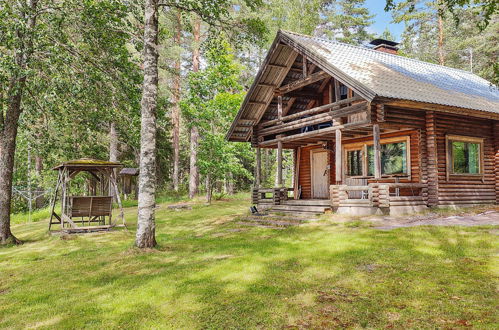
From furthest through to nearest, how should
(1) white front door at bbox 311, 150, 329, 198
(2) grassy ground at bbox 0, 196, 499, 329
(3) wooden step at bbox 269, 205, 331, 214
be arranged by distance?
(1) white front door at bbox 311, 150, 329, 198, (3) wooden step at bbox 269, 205, 331, 214, (2) grassy ground at bbox 0, 196, 499, 329

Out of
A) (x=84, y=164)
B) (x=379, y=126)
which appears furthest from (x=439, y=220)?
(x=84, y=164)

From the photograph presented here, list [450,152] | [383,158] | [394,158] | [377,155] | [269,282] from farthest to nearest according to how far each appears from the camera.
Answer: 1. [383,158]
2. [394,158]
3. [450,152]
4. [377,155]
5. [269,282]

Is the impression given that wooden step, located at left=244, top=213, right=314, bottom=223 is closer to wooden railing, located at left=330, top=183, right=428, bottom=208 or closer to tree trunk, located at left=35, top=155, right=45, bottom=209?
wooden railing, located at left=330, top=183, right=428, bottom=208

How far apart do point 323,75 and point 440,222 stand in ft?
22.0

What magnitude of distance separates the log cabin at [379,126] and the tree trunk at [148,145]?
6469mm

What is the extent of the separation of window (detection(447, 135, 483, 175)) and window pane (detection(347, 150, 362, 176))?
367cm

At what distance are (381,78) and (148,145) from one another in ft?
28.6

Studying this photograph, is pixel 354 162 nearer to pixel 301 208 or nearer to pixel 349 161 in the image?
pixel 349 161

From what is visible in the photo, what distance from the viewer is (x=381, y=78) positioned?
12.8 metres

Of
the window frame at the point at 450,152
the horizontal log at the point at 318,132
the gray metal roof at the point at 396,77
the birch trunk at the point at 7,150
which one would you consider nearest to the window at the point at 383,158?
the window frame at the point at 450,152

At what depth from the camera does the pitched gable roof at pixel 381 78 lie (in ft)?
39.3

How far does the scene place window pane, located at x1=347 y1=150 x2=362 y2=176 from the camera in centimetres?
1627

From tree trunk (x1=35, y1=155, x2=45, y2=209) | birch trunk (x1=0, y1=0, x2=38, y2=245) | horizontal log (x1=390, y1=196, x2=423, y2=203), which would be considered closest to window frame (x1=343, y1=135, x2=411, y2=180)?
horizontal log (x1=390, y1=196, x2=423, y2=203)

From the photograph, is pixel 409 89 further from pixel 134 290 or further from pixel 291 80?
pixel 134 290
